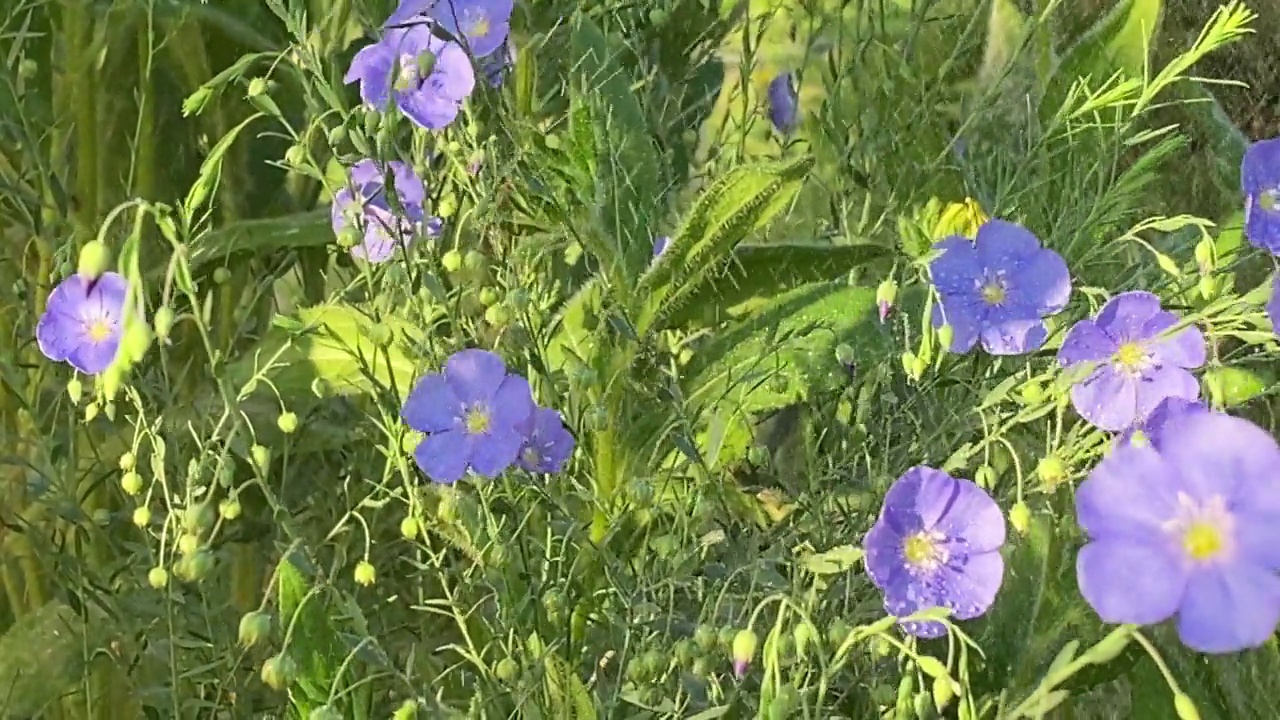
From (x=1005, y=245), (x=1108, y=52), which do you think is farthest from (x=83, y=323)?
(x=1108, y=52)

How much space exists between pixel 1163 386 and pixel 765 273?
0.13m

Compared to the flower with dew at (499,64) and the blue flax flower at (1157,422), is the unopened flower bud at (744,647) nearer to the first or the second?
the blue flax flower at (1157,422)

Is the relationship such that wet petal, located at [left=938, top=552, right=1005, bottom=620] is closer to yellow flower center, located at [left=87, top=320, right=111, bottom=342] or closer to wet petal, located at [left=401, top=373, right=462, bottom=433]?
wet petal, located at [left=401, top=373, right=462, bottom=433]

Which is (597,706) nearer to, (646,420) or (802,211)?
(646,420)

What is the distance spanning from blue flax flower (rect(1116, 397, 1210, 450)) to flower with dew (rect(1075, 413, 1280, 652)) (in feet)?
0.10

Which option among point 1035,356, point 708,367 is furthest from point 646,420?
point 1035,356

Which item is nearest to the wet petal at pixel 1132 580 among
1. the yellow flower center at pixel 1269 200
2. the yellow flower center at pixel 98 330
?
the yellow flower center at pixel 1269 200

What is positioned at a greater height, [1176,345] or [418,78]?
[418,78]

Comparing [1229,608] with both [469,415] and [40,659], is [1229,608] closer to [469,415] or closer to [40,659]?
[469,415]

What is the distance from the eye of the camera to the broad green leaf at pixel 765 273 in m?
0.41

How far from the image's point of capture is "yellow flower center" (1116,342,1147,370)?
1.30 feet

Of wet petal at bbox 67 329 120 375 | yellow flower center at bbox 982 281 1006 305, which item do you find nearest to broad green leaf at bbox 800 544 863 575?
yellow flower center at bbox 982 281 1006 305

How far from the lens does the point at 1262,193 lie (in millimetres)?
438

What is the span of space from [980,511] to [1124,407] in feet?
0.19
